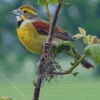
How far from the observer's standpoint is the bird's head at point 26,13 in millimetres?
714

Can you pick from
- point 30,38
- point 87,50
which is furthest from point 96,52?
point 30,38

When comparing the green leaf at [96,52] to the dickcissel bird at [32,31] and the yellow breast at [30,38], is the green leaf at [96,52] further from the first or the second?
the yellow breast at [30,38]

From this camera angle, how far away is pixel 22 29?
0.79 m

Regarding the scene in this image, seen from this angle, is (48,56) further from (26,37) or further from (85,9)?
(85,9)

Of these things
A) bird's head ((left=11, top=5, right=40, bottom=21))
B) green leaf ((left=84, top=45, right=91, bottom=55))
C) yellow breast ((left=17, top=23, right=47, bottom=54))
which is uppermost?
green leaf ((left=84, top=45, right=91, bottom=55))

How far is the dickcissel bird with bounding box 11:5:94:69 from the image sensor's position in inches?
28.4

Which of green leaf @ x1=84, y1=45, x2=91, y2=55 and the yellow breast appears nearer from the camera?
green leaf @ x1=84, y1=45, x2=91, y2=55

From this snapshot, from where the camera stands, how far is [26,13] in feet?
2.59

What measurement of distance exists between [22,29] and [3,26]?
5.55 meters

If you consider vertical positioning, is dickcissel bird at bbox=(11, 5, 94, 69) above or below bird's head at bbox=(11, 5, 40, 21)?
below

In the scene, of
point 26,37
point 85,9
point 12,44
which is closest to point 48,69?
point 26,37

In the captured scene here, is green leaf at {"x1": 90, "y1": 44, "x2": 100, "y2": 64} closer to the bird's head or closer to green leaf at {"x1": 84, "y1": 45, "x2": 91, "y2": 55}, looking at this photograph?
green leaf at {"x1": 84, "y1": 45, "x2": 91, "y2": 55}

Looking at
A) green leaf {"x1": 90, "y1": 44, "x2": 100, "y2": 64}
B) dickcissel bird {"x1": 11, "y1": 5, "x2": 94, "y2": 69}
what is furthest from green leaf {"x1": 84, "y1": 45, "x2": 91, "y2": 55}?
dickcissel bird {"x1": 11, "y1": 5, "x2": 94, "y2": 69}

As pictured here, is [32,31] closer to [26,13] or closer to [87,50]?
[26,13]
